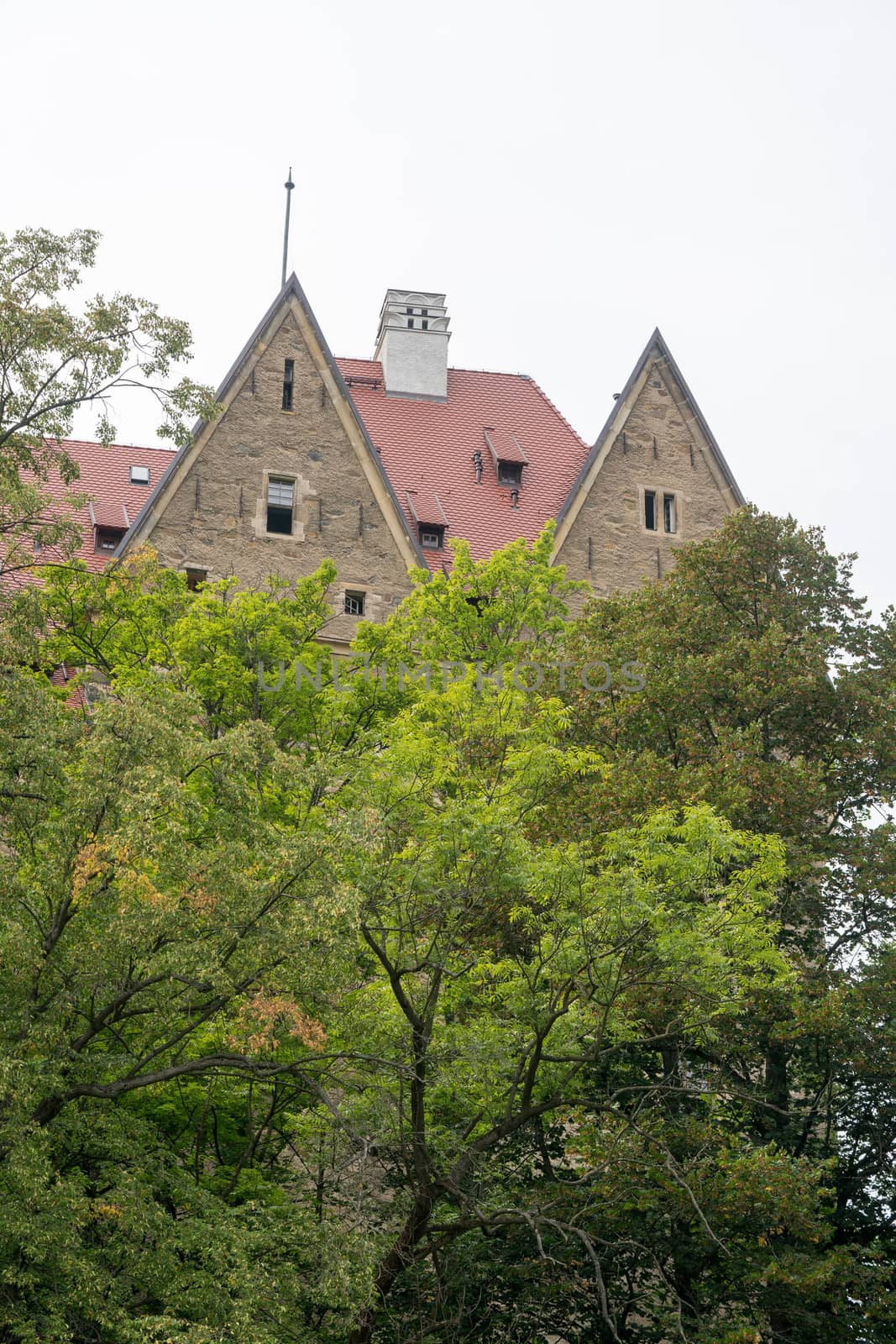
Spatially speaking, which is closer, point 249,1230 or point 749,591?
point 249,1230

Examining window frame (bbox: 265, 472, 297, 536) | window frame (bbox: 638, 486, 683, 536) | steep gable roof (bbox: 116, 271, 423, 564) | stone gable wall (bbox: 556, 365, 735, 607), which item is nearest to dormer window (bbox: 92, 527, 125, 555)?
steep gable roof (bbox: 116, 271, 423, 564)

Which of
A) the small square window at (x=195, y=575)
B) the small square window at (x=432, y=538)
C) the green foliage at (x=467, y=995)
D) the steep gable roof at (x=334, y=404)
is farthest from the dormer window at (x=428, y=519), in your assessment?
the green foliage at (x=467, y=995)

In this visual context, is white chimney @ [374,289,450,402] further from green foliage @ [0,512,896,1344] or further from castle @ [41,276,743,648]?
green foliage @ [0,512,896,1344]

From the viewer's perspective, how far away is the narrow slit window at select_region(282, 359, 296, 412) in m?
32.2

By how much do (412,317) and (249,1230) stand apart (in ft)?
89.1

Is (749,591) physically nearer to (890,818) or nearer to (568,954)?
(890,818)

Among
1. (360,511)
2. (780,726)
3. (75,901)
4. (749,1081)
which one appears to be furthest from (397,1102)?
(360,511)

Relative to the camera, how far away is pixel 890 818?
70.6 feet

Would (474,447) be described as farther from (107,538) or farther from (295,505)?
(107,538)

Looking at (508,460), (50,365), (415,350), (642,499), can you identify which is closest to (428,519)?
(508,460)

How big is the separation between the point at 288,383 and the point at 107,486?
4.17m

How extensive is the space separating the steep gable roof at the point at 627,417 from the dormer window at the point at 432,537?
2.03 m

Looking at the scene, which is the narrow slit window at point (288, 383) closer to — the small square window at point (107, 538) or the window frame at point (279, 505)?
the window frame at point (279, 505)

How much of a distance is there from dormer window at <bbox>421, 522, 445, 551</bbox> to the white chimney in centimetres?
623
